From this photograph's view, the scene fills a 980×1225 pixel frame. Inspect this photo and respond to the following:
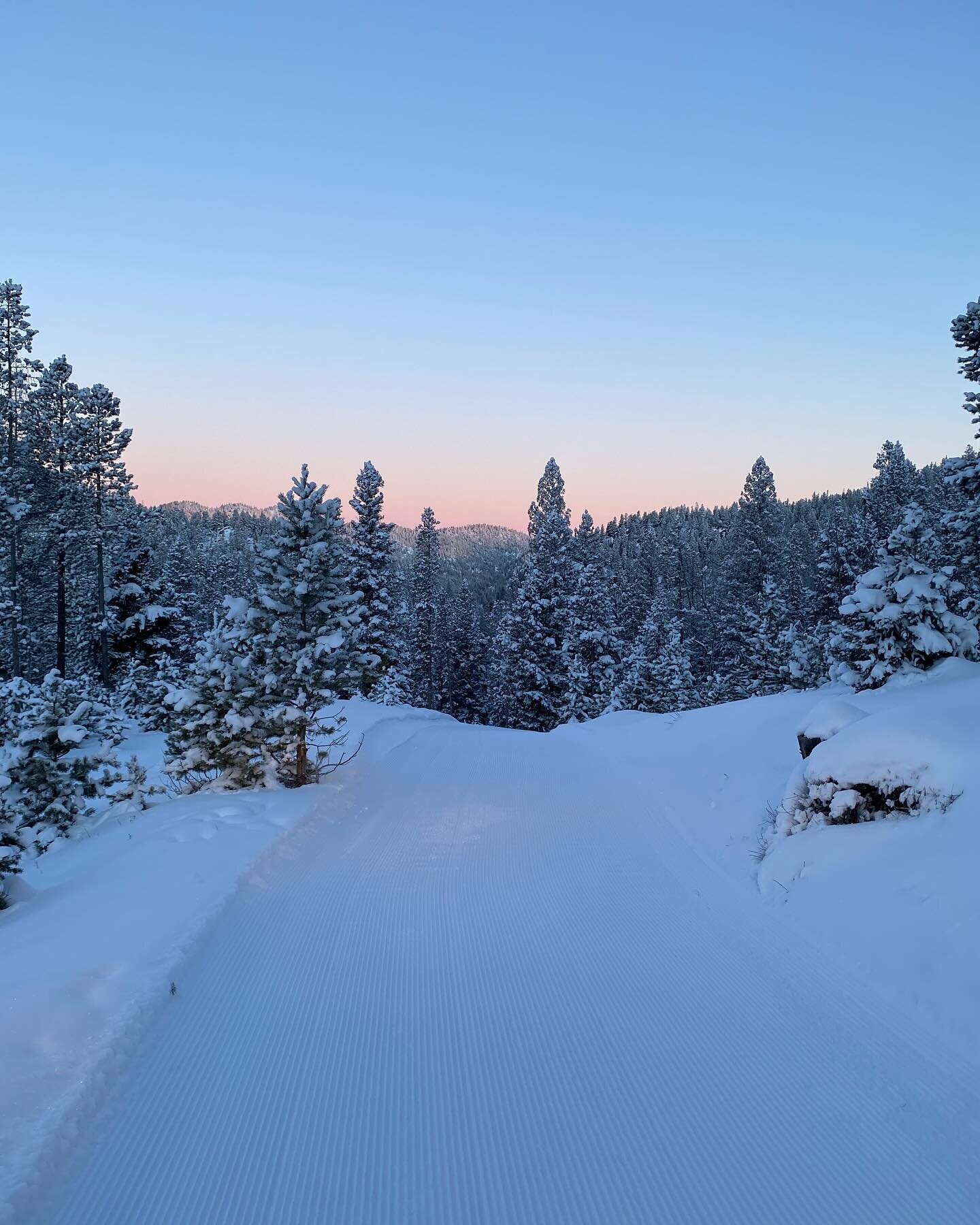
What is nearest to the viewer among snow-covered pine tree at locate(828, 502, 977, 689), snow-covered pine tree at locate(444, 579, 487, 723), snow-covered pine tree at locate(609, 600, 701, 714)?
snow-covered pine tree at locate(828, 502, 977, 689)

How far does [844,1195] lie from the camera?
3.05 m

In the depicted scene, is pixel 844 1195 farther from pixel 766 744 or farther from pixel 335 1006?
pixel 766 744

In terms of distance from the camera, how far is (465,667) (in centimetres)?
4931

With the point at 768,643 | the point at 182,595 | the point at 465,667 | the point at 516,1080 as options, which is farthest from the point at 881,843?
the point at 465,667

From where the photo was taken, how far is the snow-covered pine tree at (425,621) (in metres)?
44.0

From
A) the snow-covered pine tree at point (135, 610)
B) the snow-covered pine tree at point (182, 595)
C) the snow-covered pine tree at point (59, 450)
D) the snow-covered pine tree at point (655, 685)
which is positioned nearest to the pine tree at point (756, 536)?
the snow-covered pine tree at point (655, 685)

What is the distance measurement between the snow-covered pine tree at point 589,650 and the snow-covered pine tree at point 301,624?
21.6m

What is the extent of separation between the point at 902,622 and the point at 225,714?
36.6 feet

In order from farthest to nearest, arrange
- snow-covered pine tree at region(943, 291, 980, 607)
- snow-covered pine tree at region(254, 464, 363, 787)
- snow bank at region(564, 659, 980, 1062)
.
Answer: snow-covered pine tree at region(943, 291, 980, 607) < snow-covered pine tree at region(254, 464, 363, 787) < snow bank at region(564, 659, 980, 1062)

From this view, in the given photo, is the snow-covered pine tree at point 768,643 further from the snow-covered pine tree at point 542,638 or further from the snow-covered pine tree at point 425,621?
the snow-covered pine tree at point 425,621

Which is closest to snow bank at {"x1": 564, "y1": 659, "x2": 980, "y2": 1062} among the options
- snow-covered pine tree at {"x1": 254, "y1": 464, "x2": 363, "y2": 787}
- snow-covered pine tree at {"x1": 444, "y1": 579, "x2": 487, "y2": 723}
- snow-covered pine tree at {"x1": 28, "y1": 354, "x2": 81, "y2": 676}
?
snow-covered pine tree at {"x1": 254, "y1": 464, "x2": 363, "y2": 787}

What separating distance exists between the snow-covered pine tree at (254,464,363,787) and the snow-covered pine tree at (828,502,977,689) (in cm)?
847

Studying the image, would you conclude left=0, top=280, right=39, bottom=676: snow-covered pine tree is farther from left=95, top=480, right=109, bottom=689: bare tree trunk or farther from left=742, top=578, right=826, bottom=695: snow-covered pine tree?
left=742, top=578, right=826, bottom=695: snow-covered pine tree

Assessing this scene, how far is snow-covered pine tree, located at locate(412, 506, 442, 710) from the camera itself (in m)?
44.0
